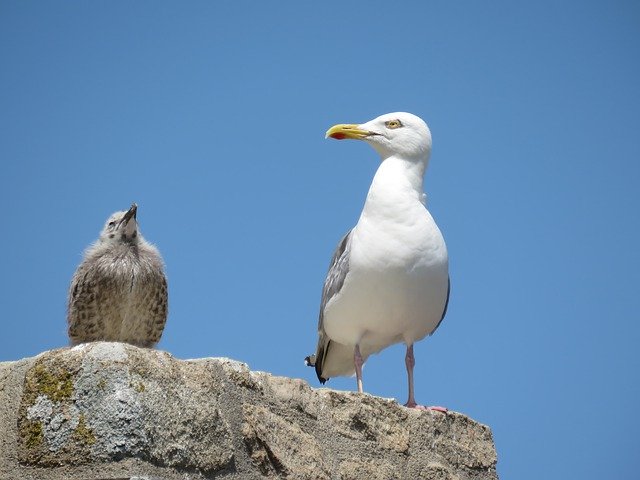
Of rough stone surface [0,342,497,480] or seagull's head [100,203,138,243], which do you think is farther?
seagull's head [100,203,138,243]

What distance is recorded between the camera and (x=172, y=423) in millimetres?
3371

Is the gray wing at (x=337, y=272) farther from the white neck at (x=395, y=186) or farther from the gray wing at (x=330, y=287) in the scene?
the white neck at (x=395, y=186)

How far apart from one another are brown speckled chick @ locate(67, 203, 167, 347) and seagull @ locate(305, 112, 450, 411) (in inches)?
73.0

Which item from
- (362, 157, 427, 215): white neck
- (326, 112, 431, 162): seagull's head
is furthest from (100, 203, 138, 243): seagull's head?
(326, 112, 431, 162): seagull's head

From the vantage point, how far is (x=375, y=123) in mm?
7082

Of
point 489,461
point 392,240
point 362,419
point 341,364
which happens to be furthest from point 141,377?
point 341,364

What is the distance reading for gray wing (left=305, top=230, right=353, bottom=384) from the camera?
673 centimetres

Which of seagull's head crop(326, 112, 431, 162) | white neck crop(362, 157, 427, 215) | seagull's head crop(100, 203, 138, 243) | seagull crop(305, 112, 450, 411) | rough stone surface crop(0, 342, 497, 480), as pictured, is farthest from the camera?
seagull's head crop(326, 112, 431, 162)

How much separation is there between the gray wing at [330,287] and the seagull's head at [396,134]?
0.68 m

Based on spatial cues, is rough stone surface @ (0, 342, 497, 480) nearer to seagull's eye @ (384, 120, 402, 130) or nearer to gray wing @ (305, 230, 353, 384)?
gray wing @ (305, 230, 353, 384)

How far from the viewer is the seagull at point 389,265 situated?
20.9ft

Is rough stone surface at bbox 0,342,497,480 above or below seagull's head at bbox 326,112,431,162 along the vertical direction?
below

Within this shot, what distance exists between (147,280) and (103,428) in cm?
175

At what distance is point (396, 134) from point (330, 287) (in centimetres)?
121
